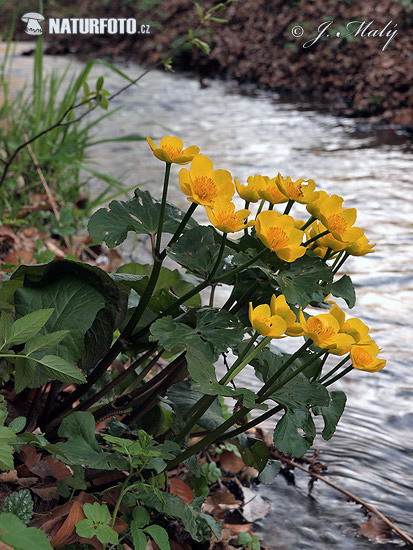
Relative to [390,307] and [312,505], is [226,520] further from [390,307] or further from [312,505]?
[390,307]

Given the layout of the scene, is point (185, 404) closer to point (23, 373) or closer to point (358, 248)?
point (23, 373)

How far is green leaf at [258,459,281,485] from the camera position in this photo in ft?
4.56

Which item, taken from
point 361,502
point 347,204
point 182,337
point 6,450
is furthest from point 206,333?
point 347,204

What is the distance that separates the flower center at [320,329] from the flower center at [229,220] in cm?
20

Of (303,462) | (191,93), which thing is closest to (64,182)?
(303,462)

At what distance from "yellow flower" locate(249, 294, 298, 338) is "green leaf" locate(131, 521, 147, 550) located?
400 millimetres

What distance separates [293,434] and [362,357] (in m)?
0.18

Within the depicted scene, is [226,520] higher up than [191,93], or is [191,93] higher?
[191,93]

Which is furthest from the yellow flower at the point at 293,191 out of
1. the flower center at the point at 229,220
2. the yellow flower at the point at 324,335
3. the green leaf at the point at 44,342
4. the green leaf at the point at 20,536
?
the green leaf at the point at 20,536

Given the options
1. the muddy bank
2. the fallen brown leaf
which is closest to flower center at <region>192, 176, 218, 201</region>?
the fallen brown leaf

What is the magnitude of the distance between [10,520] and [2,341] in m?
0.35

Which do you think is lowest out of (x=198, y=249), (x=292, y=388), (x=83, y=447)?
(x=83, y=447)

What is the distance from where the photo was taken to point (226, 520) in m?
1.76

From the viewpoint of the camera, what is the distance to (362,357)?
1159mm
